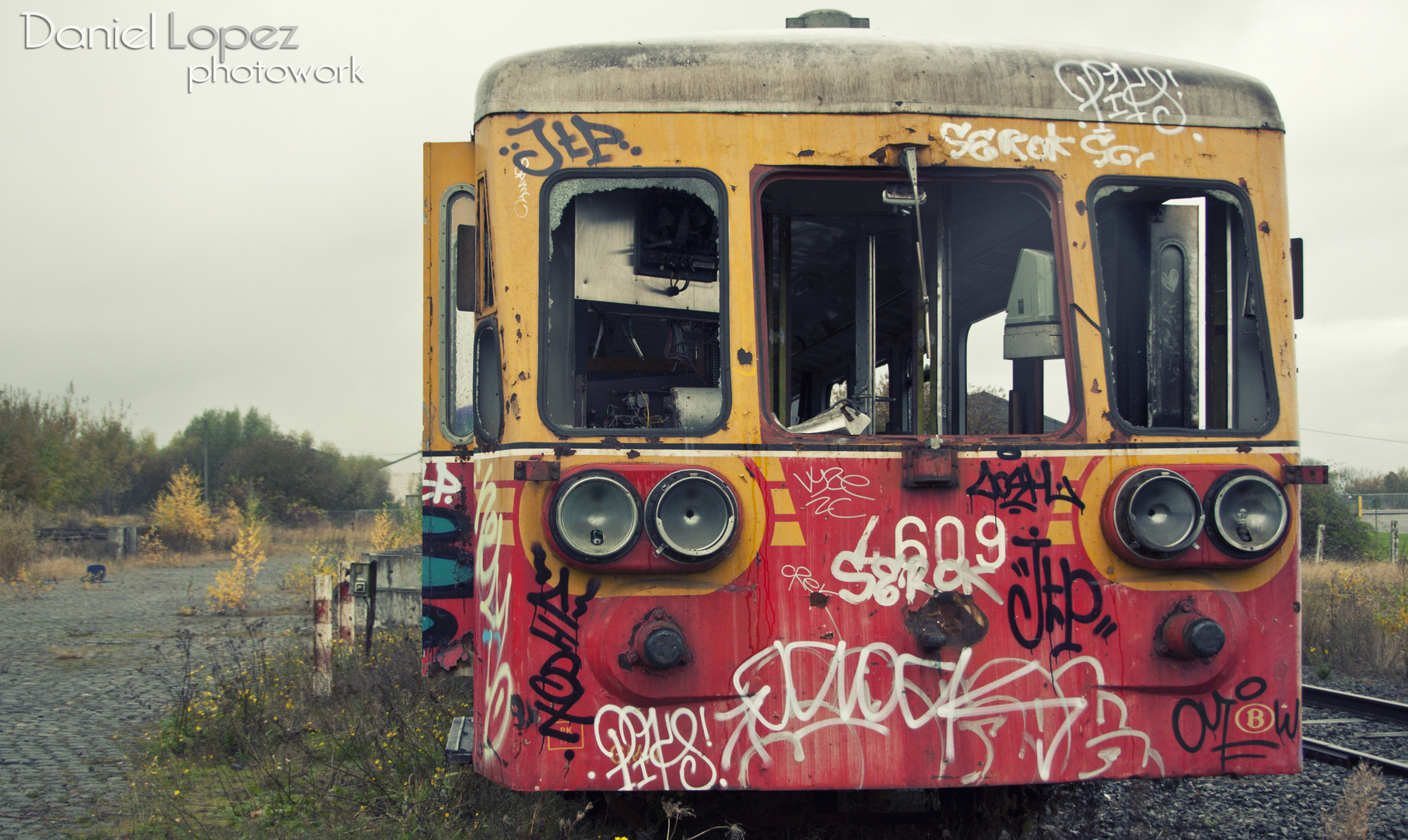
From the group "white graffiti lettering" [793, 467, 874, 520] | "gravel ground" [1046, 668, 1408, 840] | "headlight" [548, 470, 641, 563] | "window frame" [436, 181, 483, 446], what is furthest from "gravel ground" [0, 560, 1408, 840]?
"window frame" [436, 181, 483, 446]

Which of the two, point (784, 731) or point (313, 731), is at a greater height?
point (784, 731)

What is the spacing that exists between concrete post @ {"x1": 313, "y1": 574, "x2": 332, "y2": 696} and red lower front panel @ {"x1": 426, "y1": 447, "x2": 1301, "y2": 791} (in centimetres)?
424

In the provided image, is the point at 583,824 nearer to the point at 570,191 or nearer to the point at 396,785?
the point at 396,785

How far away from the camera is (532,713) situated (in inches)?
112

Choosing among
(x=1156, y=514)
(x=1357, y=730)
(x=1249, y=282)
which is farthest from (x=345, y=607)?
(x=1357, y=730)

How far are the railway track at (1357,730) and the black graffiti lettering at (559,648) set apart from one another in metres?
4.17

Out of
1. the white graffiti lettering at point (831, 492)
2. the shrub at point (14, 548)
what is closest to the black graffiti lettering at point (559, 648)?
the white graffiti lettering at point (831, 492)

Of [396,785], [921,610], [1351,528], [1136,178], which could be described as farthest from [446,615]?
[1351,528]

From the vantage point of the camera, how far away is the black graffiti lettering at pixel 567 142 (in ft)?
9.82

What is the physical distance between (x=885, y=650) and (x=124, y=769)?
4898mm

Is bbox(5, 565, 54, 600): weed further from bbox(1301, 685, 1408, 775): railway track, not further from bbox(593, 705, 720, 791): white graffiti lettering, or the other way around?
bbox(1301, 685, 1408, 775): railway track

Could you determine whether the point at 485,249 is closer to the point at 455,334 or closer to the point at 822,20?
the point at 455,334

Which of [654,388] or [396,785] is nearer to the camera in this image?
[654,388]

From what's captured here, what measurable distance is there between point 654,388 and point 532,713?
1174mm
